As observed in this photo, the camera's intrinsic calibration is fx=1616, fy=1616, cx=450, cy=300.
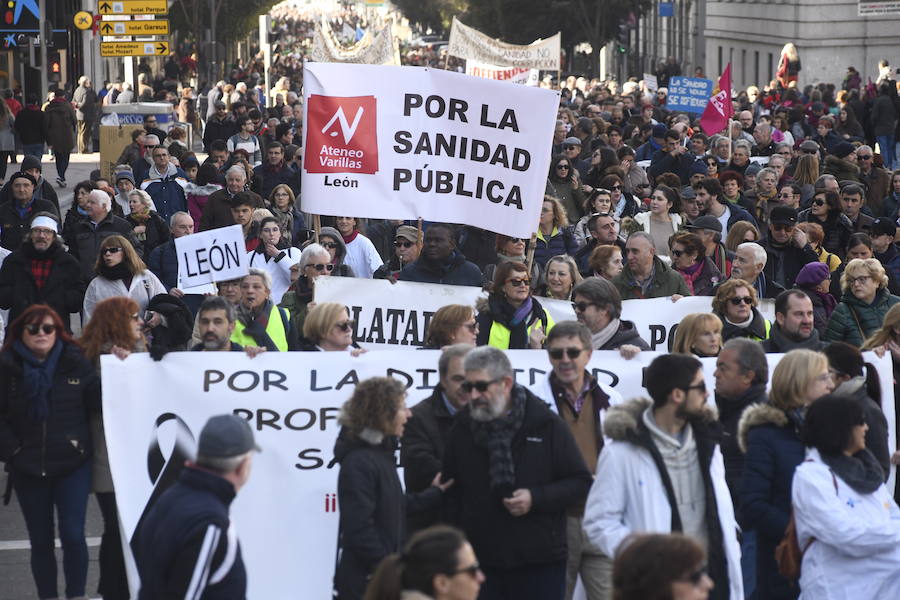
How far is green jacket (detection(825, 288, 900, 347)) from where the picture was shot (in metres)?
9.17

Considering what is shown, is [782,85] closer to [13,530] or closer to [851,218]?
[851,218]

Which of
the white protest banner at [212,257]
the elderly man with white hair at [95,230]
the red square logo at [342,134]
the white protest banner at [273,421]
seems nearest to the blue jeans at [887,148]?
the elderly man with white hair at [95,230]

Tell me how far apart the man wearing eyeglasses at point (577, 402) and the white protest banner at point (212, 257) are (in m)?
3.37

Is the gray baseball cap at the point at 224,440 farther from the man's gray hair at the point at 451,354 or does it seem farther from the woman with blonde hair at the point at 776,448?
the woman with blonde hair at the point at 776,448

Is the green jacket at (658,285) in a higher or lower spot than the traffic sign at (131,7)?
lower

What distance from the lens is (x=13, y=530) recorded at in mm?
8969

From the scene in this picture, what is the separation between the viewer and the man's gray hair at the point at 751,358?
268 inches

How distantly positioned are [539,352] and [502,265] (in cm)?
71

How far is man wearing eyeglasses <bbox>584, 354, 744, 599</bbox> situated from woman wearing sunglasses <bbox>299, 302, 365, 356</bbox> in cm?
226

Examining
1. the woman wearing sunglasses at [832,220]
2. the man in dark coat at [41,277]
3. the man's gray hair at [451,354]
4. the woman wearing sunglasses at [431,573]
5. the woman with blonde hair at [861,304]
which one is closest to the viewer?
the woman wearing sunglasses at [431,573]

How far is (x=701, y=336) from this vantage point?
7883 mm

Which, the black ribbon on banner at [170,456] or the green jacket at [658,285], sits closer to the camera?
the black ribbon on banner at [170,456]

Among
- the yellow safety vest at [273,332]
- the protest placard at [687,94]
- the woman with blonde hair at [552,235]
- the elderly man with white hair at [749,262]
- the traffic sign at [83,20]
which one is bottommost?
the yellow safety vest at [273,332]

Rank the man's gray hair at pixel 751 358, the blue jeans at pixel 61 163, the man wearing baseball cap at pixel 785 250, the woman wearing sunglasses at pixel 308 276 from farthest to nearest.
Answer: the blue jeans at pixel 61 163, the man wearing baseball cap at pixel 785 250, the woman wearing sunglasses at pixel 308 276, the man's gray hair at pixel 751 358
